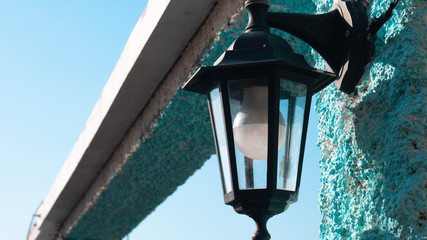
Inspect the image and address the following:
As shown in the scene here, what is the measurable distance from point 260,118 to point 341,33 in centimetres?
41

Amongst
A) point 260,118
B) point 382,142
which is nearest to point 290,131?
point 260,118

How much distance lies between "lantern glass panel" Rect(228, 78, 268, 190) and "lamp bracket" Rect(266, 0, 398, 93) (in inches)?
12.1

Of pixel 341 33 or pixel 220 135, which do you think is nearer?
pixel 220 135

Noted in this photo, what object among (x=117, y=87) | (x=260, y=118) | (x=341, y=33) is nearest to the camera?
(x=260, y=118)

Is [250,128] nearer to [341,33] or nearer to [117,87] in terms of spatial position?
[341,33]

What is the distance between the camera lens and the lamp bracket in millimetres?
1565

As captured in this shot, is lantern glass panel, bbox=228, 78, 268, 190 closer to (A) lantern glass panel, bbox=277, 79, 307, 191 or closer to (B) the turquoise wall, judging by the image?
(A) lantern glass panel, bbox=277, 79, 307, 191

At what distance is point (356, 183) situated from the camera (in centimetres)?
156

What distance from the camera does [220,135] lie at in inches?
58.8

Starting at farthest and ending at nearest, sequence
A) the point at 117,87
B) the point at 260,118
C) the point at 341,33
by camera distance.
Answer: the point at 117,87 < the point at 341,33 < the point at 260,118

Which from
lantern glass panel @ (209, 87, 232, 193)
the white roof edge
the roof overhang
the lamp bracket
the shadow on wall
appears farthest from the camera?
the white roof edge

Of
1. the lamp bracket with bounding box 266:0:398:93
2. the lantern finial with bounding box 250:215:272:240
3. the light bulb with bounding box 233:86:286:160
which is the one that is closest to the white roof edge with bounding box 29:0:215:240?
the lamp bracket with bounding box 266:0:398:93

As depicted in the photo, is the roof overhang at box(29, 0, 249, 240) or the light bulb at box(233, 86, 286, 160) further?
the roof overhang at box(29, 0, 249, 240)

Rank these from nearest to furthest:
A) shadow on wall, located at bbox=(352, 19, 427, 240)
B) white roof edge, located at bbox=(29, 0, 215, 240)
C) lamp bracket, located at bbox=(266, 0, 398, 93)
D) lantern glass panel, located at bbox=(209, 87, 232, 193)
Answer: shadow on wall, located at bbox=(352, 19, 427, 240)
lantern glass panel, located at bbox=(209, 87, 232, 193)
lamp bracket, located at bbox=(266, 0, 398, 93)
white roof edge, located at bbox=(29, 0, 215, 240)
